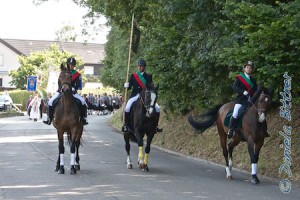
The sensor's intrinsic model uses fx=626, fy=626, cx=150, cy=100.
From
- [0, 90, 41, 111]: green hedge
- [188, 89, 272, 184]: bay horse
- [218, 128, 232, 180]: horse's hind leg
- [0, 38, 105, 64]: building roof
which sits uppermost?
[0, 38, 105, 64]: building roof

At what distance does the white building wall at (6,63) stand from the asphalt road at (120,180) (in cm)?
9164

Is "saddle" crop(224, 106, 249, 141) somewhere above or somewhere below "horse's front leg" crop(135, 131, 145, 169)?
above

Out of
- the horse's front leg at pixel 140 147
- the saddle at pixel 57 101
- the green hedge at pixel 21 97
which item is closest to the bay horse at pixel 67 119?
the saddle at pixel 57 101

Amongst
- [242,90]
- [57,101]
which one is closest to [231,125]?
[242,90]

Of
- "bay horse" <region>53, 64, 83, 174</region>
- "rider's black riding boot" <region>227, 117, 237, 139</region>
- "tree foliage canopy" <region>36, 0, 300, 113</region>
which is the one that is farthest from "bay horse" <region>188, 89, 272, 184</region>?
"bay horse" <region>53, 64, 83, 174</region>

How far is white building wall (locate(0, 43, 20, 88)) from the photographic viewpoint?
109 metres

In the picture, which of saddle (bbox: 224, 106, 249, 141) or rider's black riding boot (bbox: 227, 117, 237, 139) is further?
rider's black riding boot (bbox: 227, 117, 237, 139)

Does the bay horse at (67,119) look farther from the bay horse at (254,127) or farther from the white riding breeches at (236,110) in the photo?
the white riding breeches at (236,110)

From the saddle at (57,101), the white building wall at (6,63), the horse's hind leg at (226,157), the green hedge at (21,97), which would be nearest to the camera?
the horse's hind leg at (226,157)

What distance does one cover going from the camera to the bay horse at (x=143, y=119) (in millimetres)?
14969

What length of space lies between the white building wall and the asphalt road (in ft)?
301

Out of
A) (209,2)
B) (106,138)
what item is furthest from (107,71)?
(209,2)

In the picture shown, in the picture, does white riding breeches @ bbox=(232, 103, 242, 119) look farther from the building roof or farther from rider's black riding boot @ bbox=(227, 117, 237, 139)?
the building roof

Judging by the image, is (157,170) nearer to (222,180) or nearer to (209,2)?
(222,180)
